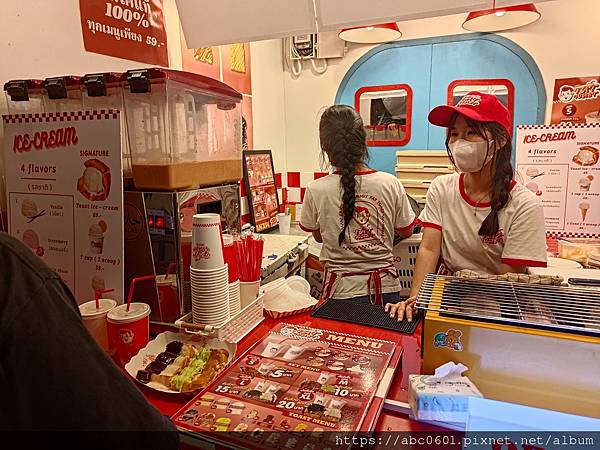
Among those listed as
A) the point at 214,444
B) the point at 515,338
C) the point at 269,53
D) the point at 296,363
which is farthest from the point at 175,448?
the point at 269,53

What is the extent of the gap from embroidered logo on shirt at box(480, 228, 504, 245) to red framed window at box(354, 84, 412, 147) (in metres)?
1.86

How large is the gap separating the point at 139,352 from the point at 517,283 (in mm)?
1040

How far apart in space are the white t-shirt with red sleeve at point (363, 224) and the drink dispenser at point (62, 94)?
1200mm

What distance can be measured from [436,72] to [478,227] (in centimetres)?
198

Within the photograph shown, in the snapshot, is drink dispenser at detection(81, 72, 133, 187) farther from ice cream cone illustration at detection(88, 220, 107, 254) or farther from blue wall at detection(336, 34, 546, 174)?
blue wall at detection(336, 34, 546, 174)

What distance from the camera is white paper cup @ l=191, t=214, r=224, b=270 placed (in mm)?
1093

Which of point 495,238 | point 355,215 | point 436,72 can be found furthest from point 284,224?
point 495,238

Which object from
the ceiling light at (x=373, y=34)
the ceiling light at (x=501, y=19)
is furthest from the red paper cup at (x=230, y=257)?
the ceiling light at (x=501, y=19)

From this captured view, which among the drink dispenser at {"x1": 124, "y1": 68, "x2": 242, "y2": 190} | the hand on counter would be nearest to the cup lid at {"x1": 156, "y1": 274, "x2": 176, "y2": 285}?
the drink dispenser at {"x1": 124, "y1": 68, "x2": 242, "y2": 190}

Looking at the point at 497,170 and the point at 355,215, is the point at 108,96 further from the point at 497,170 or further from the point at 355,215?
the point at 497,170

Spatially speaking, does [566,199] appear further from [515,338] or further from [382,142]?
[515,338]

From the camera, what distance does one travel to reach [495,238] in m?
1.59

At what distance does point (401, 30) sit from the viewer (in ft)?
10.4

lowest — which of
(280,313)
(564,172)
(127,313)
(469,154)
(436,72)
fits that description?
(280,313)
